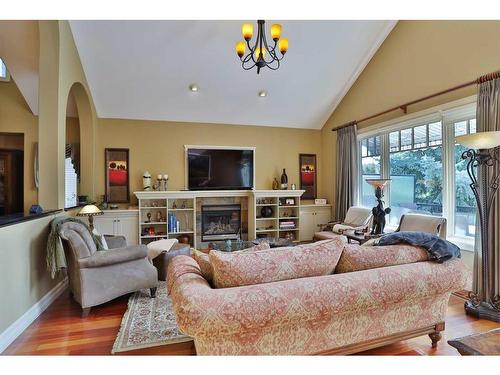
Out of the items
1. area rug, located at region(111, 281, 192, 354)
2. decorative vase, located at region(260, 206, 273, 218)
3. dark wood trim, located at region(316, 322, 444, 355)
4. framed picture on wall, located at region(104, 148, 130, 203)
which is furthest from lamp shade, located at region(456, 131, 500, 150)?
framed picture on wall, located at region(104, 148, 130, 203)

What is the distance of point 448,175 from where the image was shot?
3.72m

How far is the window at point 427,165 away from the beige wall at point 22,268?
4.74m

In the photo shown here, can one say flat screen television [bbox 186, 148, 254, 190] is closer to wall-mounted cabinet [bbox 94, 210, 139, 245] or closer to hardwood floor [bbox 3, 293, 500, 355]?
wall-mounted cabinet [bbox 94, 210, 139, 245]

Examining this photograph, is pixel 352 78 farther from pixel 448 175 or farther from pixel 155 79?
pixel 155 79

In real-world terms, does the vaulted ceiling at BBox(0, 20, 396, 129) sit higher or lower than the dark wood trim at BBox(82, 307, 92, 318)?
higher

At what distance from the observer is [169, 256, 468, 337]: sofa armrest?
1435 mm

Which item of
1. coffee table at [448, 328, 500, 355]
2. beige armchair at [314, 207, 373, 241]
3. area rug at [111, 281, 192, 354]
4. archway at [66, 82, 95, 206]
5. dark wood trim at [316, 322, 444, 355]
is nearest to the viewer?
coffee table at [448, 328, 500, 355]

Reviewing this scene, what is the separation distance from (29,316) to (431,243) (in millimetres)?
3489

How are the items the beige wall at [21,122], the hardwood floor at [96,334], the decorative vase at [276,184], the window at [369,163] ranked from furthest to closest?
the decorative vase at [276,184], the window at [369,163], the beige wall at [21,122], the hardwood floor at [96,334]

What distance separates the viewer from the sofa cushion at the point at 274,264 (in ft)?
5.41

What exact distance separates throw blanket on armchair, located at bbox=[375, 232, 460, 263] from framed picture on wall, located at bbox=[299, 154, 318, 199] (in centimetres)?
422

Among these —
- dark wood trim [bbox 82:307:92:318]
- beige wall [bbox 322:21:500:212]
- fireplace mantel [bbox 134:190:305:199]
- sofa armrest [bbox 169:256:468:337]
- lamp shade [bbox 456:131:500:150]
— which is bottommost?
dark wood trim [bbox 82:307:92:318]

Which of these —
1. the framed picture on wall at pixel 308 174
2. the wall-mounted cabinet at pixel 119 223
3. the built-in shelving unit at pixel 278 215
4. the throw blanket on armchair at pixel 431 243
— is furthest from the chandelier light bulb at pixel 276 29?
the wall-mounted cabinet at pixel 119 223

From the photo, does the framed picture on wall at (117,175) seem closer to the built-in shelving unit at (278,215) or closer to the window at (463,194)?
the built-in shelving unit at (278,215)
